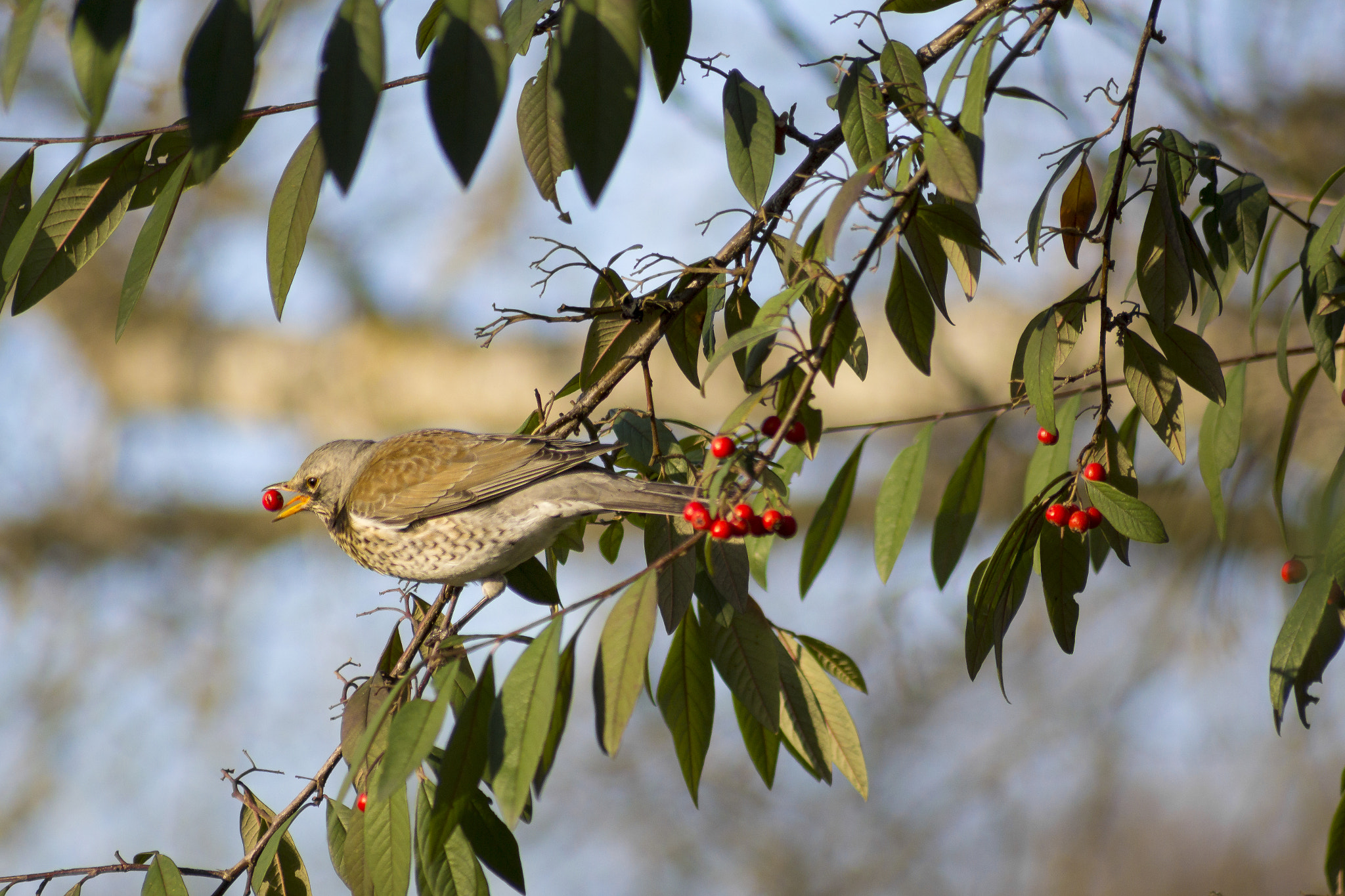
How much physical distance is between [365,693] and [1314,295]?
4.87 feet

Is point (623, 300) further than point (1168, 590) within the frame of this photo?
No

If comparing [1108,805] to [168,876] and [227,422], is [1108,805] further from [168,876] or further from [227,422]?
[227,422]

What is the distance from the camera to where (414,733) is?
1038 millimetres

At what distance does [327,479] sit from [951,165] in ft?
5.89

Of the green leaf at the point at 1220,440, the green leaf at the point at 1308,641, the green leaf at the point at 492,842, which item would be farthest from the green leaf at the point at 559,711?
the green leaf at the point at 1220,440

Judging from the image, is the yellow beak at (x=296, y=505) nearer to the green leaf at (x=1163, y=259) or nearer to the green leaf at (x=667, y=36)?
the green leaf at (x=667, y=36)

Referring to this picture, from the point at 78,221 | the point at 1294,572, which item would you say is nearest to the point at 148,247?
the point at 78,221

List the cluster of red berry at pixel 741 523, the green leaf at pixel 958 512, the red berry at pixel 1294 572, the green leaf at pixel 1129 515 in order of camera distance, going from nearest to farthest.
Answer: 1. the cluster of red berry at pixel 741 523
2. the green leaf at pixel 1129 515
3. the red berry at pixel 1294 572
4. the green leaf at pixel 958 512

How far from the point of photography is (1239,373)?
1.75m

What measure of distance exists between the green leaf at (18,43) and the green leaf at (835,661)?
1.18 m

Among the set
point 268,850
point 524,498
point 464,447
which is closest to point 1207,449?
point 524,498

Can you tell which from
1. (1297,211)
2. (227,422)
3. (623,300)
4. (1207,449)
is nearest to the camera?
(623,300)

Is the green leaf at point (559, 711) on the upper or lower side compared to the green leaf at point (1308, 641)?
upper

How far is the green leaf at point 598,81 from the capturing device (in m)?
0.76
